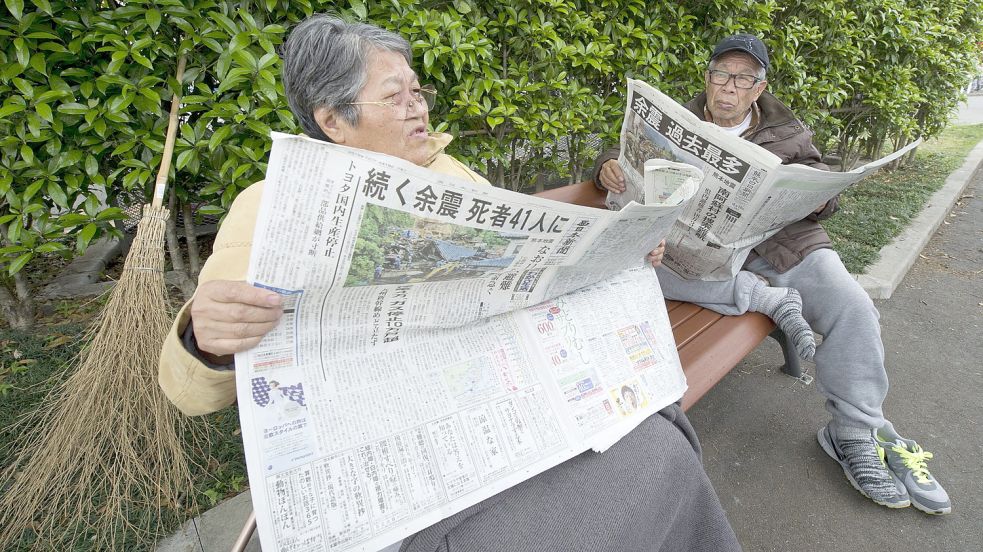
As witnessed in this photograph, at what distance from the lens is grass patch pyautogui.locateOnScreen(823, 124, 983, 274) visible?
13.1 feet

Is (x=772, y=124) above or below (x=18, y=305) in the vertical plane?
above

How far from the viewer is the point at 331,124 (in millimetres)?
1409

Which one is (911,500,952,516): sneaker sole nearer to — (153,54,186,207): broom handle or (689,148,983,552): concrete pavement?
(689,148,983,552): concrete pavement

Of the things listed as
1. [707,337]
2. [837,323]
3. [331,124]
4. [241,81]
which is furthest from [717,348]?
[241,81]

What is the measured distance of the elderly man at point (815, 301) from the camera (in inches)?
77.9

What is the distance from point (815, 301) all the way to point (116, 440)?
2.64 m

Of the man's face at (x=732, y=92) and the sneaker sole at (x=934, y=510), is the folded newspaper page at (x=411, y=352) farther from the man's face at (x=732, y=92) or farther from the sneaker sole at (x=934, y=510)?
the sneaker sole at (x=934, y=510)

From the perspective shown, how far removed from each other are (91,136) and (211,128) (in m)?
0.38

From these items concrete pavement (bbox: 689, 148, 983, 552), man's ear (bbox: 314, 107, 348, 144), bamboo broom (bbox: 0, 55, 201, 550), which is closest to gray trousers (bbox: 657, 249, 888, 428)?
concrete pavement (bbox: 689, 148, 983, 552)

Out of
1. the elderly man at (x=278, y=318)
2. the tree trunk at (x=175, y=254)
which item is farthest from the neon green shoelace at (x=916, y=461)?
the tree trunk at (x=175, y=254)

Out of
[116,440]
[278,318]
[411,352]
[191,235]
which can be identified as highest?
[278,318]

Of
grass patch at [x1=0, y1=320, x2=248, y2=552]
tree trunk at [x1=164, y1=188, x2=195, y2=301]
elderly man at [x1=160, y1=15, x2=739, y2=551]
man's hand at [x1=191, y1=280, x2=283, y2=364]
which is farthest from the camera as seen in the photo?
tree trunk at [x1=164, y1=188, x2=195, y2=301]

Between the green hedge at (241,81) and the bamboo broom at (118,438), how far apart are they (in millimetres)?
148

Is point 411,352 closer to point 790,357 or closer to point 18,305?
point 790,357
